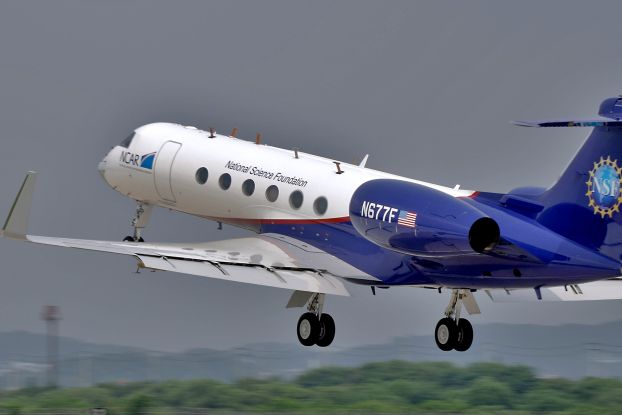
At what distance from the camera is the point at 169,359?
4809cm

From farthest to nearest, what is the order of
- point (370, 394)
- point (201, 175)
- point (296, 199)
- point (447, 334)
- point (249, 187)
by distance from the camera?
1. point (370, 394)
2. point (201, 175)
3. point (249, 187)
4. point (296, 199)
5. point (447, 334)

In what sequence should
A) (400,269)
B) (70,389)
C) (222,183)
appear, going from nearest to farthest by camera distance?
1. (400,269)
2. (222,183)
3. (70,389)

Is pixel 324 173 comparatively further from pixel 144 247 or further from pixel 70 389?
pixel 70 389

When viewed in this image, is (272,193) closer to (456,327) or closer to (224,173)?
(224,173)

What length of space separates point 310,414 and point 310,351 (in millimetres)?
5012

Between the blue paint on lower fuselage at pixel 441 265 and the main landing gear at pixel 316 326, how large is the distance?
112 centimetres

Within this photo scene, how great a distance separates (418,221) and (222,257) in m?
5.00

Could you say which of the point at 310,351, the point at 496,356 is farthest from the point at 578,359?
the point at 310,351

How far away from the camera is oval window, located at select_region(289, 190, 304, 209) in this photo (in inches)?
1697

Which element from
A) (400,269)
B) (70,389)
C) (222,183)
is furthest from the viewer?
(70,389)

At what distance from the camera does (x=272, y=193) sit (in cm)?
4362

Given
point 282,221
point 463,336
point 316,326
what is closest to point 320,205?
point 282,221

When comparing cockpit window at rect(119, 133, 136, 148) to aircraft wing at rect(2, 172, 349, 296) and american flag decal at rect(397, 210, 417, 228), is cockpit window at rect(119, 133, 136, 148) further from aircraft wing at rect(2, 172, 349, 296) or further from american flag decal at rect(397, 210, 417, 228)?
american flag decal at rect(397, 210, 417, 228)

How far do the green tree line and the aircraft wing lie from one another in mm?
4362
